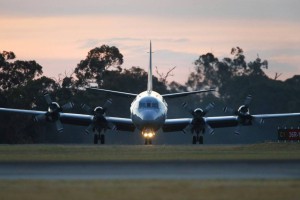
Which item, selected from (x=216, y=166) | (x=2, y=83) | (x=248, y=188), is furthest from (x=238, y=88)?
(x=248, y=188)

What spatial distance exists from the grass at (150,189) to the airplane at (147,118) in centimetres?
3869

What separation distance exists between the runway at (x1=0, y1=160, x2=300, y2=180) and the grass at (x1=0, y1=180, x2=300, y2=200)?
5.19 feet

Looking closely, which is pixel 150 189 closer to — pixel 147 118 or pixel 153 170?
pixel 153 170

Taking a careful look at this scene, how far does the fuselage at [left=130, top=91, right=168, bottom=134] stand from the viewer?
6406cm

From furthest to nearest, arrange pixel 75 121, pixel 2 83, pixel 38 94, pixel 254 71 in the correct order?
pixel 254 71 < pixel 2 83 < pixel 38 94 < pixel 75 121

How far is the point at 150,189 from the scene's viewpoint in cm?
2344

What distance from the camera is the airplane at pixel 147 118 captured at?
212ft

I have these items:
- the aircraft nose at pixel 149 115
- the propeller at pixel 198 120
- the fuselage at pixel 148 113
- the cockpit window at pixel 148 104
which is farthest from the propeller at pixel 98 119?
the propeller at pixel 198 120

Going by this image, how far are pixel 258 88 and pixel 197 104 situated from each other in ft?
25.3

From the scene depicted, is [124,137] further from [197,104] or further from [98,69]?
[98,69]

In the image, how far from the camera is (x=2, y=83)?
10800 centimetres

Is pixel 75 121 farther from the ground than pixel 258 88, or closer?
closer

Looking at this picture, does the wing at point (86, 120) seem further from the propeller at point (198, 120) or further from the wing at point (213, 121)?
the propeller at point (198, 120)

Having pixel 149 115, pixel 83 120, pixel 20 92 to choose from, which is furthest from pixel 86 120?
pixel 20 92
